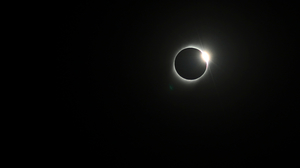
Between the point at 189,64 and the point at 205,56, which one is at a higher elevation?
the point at 205,56

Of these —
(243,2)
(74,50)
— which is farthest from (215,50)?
(74,50)

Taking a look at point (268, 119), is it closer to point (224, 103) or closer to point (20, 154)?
point (224, 103)

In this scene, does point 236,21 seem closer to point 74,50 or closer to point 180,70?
point 180,70

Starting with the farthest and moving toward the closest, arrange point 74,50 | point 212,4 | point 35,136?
point 35,136 → point 74,50 → point 212,4

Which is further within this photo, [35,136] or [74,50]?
[35,136]

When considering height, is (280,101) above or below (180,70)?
below

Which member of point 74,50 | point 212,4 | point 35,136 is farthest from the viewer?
point 35,136

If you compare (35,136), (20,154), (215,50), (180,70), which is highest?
(215,50)
